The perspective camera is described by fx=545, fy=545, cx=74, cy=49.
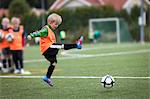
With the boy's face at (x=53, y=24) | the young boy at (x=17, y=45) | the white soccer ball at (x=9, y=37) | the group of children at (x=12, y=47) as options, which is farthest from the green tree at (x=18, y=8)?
the boy's face at (x=53, y=24)

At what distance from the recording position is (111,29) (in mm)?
48750

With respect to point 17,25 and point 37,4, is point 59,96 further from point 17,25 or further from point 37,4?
point 37,4

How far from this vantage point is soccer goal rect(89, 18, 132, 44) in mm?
48031

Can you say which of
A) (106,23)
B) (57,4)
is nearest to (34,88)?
(106,23)

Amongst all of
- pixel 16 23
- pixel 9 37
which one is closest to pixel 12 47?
pixel 9 37

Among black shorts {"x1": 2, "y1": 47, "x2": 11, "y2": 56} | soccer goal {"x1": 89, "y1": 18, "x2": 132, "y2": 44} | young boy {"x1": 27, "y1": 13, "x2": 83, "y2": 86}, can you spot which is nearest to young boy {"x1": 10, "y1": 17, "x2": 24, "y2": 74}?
black shorts {"x1": 2, "y1": 47, "x2": 11, "y2": 56}

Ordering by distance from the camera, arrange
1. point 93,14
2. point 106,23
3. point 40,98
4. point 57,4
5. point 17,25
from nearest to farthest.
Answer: point 40,98 < point 17,25 < point 106,23 < point 93,14 < point 57,4

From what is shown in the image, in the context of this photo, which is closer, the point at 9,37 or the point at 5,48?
the point at 9,37

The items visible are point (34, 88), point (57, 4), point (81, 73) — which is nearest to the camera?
point (34, 88)

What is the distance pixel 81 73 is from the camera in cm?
1409

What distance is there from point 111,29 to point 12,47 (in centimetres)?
3356

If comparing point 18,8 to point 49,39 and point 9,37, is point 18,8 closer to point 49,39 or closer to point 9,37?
point 9,37

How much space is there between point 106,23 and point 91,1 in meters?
18.9

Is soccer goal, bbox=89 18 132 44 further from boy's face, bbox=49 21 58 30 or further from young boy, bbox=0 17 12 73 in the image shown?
boy's face, bbox=49 21 58 30
